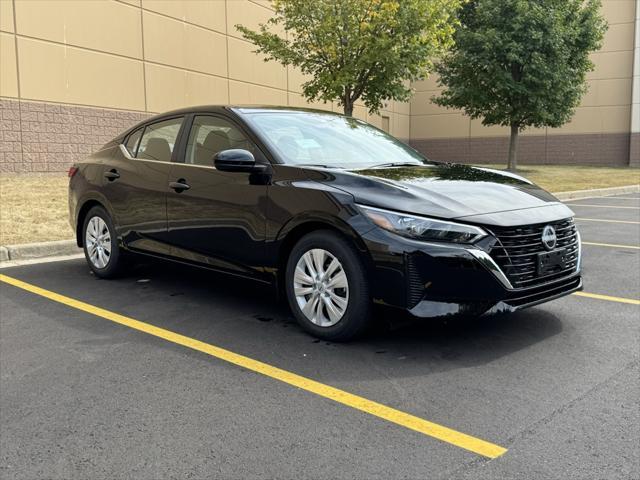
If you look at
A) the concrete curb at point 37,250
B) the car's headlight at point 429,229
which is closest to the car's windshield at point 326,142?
the car's headlight at point 429,229

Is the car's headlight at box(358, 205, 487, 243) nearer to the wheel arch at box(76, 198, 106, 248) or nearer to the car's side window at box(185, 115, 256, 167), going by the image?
the car's side window at box(185, 115, 256, 167)

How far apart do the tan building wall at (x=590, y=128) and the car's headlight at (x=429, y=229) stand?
30.3m

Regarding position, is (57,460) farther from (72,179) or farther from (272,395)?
(72,179)

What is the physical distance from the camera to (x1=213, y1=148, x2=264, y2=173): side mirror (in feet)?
15.1

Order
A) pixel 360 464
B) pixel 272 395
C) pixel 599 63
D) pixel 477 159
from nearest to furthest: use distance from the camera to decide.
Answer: pixel 360 464
pixel 272 395
pixel 599 63
pixel 477 159

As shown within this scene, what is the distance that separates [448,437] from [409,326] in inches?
66.2

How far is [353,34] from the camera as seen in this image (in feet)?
51.6

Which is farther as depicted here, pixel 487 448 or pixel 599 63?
pixel 599 63

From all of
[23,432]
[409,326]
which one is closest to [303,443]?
[23,432]

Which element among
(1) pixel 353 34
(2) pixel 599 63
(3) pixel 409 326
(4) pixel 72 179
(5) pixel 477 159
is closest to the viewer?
(3) pixel 409 326

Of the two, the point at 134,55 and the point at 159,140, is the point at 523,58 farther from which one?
the point at 159,140

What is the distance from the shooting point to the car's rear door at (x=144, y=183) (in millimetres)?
5527

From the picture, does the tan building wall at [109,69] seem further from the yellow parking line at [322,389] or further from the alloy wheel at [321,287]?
the alloy wheel at [321,287]

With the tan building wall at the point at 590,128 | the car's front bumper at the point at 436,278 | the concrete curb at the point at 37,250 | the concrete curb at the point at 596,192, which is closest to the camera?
the car's front bumper at the point at 436,278
